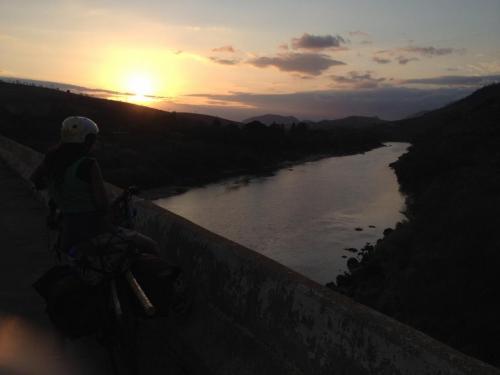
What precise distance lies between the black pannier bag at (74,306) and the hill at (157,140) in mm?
55323

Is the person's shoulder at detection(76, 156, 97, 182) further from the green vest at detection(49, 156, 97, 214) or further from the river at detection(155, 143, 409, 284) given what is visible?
the river at detection(155, 143, 409, 284)

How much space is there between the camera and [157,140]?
88.9 m

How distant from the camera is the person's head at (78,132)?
410 cm

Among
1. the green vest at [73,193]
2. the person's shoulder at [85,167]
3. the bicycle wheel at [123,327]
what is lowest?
the bicycle wheel at [123,327]

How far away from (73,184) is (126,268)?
0.83m

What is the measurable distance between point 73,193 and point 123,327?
1.18 m

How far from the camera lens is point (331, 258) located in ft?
95.1

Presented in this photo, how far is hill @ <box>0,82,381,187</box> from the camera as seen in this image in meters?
67.4

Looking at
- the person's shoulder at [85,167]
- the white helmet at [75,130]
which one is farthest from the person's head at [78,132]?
the person's shoulder at [85,167]

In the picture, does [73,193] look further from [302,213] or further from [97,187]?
[302,213]

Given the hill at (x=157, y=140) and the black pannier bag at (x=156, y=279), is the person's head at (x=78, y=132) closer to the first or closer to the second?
the black pannier bag at (x=156, y=279)

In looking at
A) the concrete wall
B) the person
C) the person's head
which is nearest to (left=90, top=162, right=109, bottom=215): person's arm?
the person

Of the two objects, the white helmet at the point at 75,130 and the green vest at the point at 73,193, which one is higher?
the white helmet at the point at 75,130

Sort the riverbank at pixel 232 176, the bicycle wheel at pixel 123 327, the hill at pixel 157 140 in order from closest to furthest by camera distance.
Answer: the bicycle wheel at pixel 123 327, the riverbank at pixel 232 176, the hill at pixel 157 140
